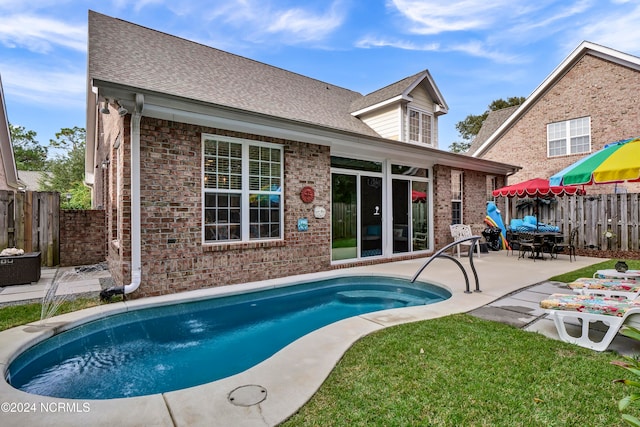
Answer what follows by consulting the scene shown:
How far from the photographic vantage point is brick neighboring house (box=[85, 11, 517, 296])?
18.5ft

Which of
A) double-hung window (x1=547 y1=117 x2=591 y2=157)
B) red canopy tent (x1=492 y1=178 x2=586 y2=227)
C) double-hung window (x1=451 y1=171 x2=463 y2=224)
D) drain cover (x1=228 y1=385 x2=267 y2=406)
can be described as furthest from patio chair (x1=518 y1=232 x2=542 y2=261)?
drain cover (x1=228 y1=385 x2=267 y2=406)

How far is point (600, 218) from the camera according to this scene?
10.8m

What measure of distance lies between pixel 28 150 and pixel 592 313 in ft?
166

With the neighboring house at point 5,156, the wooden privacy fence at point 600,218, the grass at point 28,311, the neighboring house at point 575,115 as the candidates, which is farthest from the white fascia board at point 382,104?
the neighboring house at point 5,156

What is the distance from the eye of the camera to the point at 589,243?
1102cm

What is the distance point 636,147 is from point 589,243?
8065 millimetres

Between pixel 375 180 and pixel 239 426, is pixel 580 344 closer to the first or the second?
pixel 239 426

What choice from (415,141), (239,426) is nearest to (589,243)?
(415,141)

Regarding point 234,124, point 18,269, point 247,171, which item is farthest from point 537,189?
point 18,269

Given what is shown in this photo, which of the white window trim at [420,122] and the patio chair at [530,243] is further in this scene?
the white window trim at [420,122]

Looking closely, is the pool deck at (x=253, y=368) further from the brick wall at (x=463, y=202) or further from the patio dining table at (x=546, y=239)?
the brick wall at (x=463, y=202)

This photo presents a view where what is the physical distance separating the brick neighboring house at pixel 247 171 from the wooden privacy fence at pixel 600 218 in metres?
2.58

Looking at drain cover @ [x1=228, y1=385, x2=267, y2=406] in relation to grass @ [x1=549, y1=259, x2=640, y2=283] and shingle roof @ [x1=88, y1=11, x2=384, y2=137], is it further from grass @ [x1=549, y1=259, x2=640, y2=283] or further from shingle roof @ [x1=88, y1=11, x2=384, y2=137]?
grass @ [x1=549, y1=259, x2=640, y2=283]

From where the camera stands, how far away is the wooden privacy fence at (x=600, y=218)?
1027 cm
